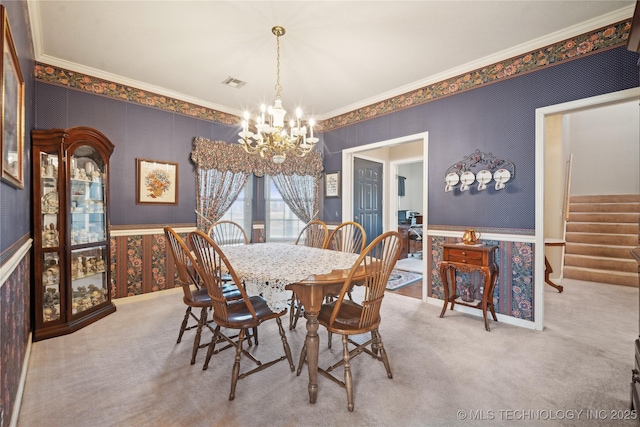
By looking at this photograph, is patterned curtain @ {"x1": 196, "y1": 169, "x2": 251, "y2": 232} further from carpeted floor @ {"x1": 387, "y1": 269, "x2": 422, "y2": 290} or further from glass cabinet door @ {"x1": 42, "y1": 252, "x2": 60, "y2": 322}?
carpeted floor @ {"x1": 387, "y1": 269, "x2": 422, "y2": 290}

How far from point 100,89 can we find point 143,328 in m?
2.77

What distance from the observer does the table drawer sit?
293 centimetres

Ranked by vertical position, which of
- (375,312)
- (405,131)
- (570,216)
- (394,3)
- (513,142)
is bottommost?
(375,312)

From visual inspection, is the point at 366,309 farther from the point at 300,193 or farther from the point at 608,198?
the point at 608,198

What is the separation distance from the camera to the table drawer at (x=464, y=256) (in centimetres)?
293

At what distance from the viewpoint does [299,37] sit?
2711 mm

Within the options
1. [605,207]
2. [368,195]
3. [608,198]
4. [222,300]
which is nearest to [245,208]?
[368,195]

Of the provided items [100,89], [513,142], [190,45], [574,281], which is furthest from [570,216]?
[100,89]

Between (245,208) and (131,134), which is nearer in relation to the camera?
(131,134)

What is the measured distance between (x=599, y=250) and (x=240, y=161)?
5.90m

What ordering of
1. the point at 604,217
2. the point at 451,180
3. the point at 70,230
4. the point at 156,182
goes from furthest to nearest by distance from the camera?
the point at 604,217 < the point at 156,182 < the point at 451,180 < the point at 70,230

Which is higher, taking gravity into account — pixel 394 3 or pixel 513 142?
pixel 394 3

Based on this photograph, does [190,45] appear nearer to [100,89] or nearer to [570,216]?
[100,89]

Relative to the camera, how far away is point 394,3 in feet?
7.49
